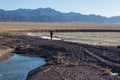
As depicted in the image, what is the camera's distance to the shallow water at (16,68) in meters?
32.1

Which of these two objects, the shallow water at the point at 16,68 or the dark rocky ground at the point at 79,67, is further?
the shallow water at the point at 16,68

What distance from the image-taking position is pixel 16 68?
123 feet

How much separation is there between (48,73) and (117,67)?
7357 millimetres

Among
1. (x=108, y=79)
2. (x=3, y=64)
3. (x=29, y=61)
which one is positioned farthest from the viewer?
(x=29, y=61)

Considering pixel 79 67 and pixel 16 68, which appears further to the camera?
pixel 16 68

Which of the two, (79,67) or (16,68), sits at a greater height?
(79,67)

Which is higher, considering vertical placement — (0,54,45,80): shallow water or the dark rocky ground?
the dark rocky ground

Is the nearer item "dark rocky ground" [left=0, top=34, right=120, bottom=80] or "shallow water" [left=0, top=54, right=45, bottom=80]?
"dark rocky ground" [left=0, top=34, right=120, bottom=80]

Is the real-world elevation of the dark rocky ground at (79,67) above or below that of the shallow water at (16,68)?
above

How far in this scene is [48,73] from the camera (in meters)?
31.1

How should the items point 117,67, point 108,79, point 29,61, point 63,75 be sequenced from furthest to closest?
1. point 29,61
2. point 117,67
3. point 63,75
4. point 108,79

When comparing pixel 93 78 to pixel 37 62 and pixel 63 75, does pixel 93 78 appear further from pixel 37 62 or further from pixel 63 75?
pixel 37 62

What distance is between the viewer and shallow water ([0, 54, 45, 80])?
32094mm

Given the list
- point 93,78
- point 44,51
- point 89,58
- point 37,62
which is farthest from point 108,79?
point 44,51
